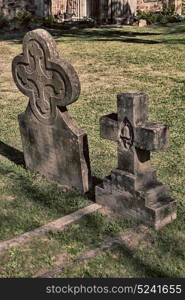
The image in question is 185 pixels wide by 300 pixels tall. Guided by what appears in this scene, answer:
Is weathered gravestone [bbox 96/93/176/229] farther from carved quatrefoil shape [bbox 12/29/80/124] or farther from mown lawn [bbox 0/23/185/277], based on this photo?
carved quatrefoil shape [bbox 12/29/80/124]

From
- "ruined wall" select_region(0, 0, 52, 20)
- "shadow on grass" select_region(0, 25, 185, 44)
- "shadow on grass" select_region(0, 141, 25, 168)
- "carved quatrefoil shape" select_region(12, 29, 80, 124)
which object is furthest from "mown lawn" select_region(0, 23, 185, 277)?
"ruined wall" select_region(0, 0, 52, 20)

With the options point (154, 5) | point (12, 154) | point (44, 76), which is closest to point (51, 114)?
point (44, 76)

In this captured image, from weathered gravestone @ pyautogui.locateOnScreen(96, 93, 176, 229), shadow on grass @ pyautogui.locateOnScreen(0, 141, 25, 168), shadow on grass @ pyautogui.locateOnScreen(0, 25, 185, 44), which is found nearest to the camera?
weathered gravestone @ pyautogui.locateOnScreen(96, 93, 176, 229)

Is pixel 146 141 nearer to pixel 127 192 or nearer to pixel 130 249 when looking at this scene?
pixel 127 192

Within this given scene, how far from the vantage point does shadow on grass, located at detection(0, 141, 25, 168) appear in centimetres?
707

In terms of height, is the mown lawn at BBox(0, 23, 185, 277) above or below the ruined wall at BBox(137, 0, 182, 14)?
below

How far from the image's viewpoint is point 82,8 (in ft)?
75.2

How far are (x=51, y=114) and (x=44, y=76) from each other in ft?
1.55

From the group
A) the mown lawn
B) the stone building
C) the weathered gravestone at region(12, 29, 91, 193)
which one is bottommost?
the mown lawn

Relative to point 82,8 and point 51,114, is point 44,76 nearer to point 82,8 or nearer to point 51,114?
point 51,114

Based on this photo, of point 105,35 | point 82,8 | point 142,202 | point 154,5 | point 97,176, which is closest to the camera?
point 142,202

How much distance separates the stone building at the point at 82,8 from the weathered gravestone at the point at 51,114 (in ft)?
53.9

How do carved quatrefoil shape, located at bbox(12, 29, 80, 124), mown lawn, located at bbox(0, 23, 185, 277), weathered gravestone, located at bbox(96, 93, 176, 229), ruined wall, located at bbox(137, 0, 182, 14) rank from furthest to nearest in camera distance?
ruined wall, located at bbox(137, 0, 182, 14)
carved quatrefoil shape, located at bbox(12, 29, 80, 124)
weathered gravestone, located at bbox(96, 93, 176, 229)
mown lawn, located at bbox(0, 23, 185, 277)

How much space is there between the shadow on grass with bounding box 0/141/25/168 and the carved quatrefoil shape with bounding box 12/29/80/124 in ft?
3.97
